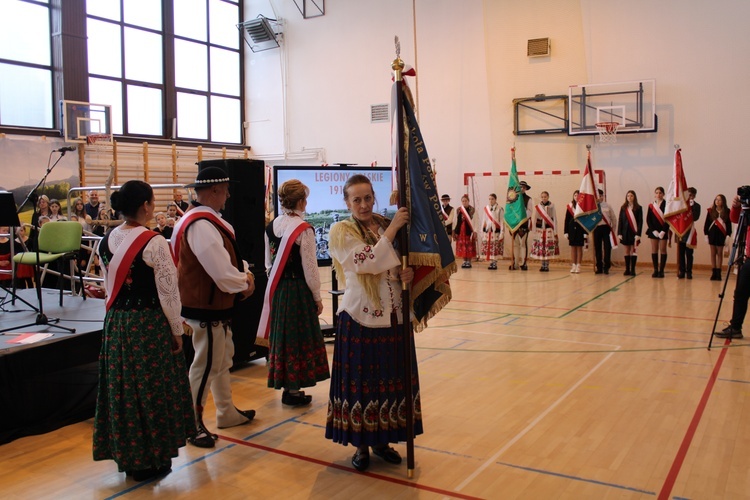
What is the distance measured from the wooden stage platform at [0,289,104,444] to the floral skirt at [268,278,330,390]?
49.5 inches

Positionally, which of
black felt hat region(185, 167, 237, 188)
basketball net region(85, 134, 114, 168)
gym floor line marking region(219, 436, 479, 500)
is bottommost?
gym floor line marking region(219, 436, 479, 500)

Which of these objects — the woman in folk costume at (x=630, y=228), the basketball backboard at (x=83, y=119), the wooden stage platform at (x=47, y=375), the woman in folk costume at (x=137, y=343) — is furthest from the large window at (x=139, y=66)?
the woman in folk costume at (x=137, y=343)

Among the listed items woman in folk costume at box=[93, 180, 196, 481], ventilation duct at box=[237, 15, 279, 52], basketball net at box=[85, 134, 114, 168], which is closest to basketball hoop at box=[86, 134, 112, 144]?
basketball net at box=[85, 134, 114, 168]

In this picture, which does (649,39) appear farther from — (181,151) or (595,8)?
(181,151)

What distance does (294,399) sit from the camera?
4.59 meters

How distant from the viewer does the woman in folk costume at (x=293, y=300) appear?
173 inches

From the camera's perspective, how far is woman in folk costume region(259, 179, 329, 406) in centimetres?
439

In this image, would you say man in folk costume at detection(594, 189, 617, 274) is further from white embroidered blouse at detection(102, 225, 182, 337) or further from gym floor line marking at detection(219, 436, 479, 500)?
white embroidered blouse at detection(102, 225, 182, 337)

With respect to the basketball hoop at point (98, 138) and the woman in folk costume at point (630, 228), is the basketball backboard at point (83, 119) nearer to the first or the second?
the basketball hoop at point (98, 138)

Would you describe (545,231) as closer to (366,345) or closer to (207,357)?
(207,357)

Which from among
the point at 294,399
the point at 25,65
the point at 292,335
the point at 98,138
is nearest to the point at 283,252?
the point at 292,335

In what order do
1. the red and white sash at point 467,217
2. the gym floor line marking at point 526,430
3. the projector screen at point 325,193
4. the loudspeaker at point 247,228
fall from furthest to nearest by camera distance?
the red and white sash at point 467,217
the projector screen at point 325,193
the loudspeaker at point 247,228
the gym floor line marking at point 526,430

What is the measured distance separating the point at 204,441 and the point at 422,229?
1.86 metres

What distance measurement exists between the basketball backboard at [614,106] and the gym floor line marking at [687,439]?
27.4 feet
